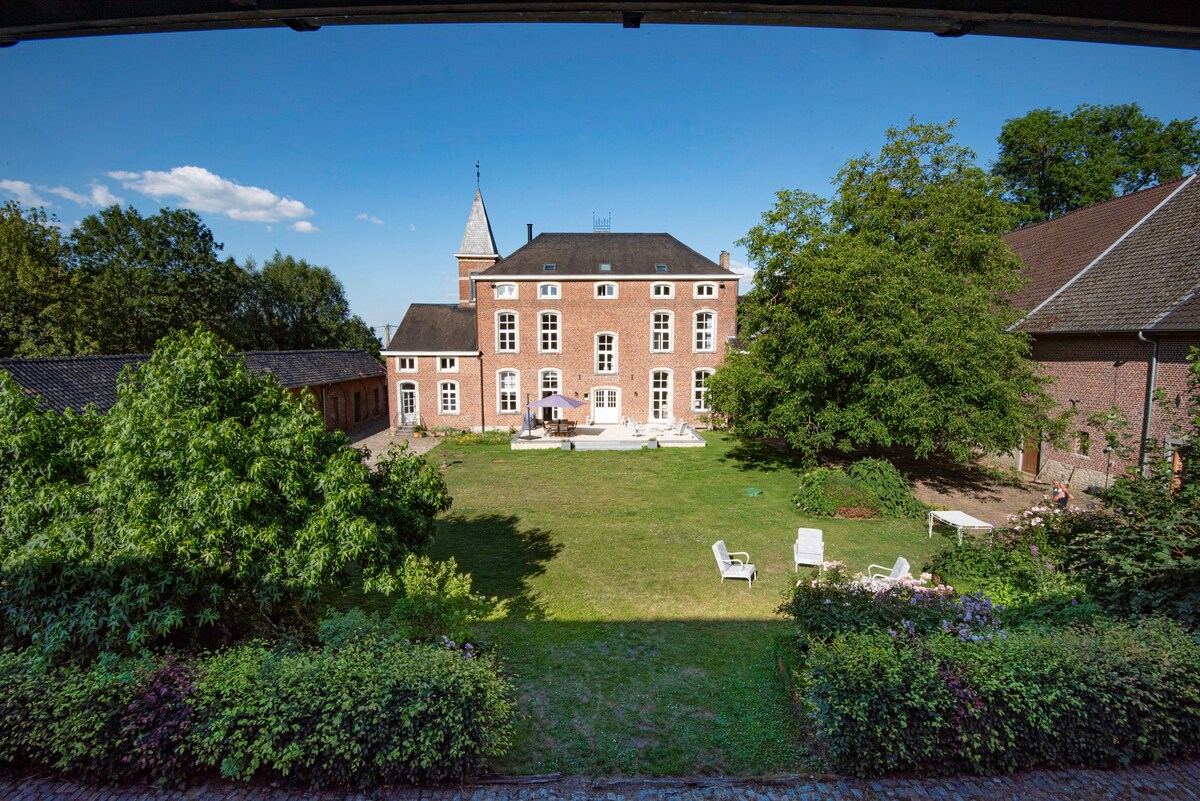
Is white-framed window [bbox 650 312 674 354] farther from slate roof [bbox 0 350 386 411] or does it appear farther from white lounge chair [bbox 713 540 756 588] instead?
white lounge chair [bbox 713 540 756 588]

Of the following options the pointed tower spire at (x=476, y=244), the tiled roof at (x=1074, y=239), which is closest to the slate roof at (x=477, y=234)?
the pointed tower spire at (x=476, y=244)

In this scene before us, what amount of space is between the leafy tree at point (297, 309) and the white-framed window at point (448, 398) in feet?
79.1

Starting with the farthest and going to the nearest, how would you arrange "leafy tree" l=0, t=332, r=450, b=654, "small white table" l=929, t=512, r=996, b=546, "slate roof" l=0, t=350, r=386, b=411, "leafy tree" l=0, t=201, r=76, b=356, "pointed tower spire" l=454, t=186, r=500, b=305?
"pointed tower spire" l=454, t=186, r=500, b=305 → "leafy tree" l=0, t=201, r=76, b=356 → "slate roof" l=0, t=350, r=386, b=411 → "small white table" l=929, t=512, r=996, b=546 → "leafy tree" l=0, t=332, r=450, b=654

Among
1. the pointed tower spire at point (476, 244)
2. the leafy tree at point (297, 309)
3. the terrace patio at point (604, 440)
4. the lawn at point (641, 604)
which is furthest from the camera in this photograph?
the leafy tree at point (297, 309)

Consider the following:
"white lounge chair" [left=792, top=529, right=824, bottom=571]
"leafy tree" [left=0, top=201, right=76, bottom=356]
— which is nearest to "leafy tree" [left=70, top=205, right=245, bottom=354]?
"leafy tree" [left=0, top=201, right=76, bottom=356]

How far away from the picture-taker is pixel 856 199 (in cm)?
1738

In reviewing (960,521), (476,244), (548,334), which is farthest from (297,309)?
(960,521)

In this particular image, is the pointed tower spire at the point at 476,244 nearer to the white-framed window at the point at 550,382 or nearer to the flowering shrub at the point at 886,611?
the white-framed window at the point at 550,382

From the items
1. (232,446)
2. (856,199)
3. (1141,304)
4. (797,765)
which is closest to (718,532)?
(797,765)

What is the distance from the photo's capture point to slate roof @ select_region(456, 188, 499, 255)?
3097 cm

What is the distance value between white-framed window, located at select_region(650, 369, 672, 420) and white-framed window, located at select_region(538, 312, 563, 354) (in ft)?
16.5

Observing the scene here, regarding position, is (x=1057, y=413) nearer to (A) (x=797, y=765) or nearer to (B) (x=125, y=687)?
(A) (x=797, y=765)

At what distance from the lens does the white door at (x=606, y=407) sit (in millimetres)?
26906

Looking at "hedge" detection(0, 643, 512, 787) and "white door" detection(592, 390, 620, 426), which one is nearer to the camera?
"hedge" detection(0, 643, 512, 787)
